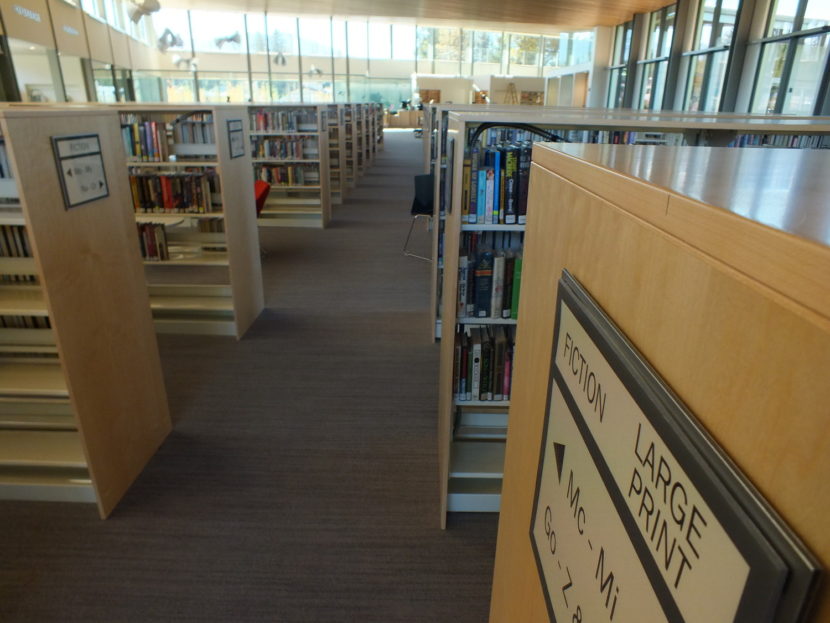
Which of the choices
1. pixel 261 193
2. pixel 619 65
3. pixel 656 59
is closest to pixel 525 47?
pixel 619 65

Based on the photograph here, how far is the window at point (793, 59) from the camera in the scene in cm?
650

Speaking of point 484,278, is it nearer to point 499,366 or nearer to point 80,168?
point 499,366

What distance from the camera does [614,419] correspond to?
0.52m

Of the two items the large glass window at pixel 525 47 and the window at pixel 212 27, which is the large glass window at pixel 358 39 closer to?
the window at pixel 212 27

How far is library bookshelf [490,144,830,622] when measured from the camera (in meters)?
0.29

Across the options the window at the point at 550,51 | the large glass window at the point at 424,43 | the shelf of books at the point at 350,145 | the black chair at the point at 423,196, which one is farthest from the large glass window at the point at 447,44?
the black chair at the point at 423,196

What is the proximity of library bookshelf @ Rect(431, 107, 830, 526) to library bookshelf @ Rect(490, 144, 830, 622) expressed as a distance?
141cm

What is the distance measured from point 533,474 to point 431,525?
1768 mm

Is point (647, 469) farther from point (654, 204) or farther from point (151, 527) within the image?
point (151, 527)

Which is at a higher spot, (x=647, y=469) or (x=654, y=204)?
(x=654, y=204)

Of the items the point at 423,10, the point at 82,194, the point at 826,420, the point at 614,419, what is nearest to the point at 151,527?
the point at 82,194

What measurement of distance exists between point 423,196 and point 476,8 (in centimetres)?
1371

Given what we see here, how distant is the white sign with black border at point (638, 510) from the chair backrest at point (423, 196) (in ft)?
17.1

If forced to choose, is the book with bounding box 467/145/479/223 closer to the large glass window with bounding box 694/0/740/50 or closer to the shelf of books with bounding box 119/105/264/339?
the shelf of books with bounding box 119/105/264/339
